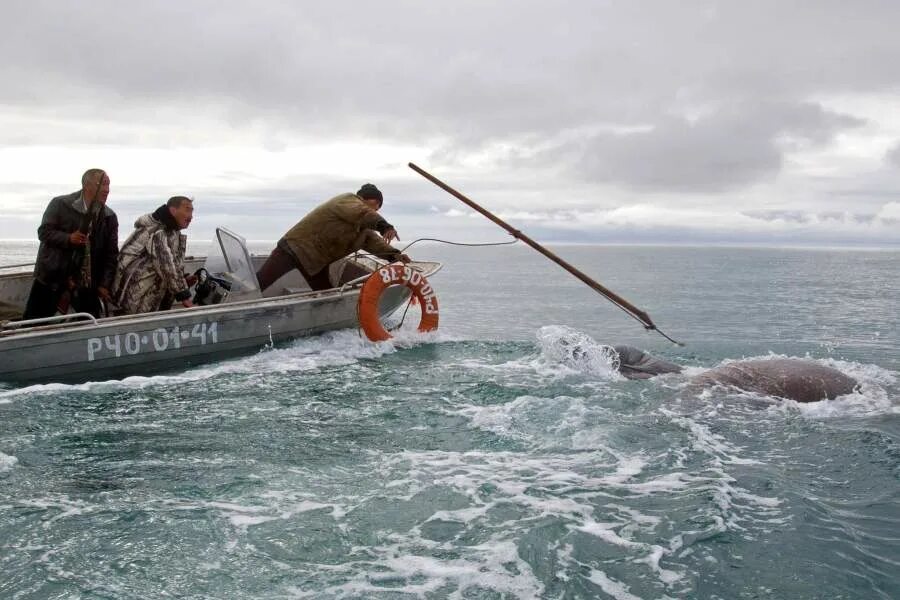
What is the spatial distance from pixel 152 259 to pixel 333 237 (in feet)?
9.23

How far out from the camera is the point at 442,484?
18.5ft

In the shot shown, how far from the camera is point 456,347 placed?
38.0 feet

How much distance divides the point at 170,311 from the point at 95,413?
6.91 feet

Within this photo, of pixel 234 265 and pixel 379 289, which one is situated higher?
pixel 234 265

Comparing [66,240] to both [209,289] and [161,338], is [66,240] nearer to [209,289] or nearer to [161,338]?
[161,338]

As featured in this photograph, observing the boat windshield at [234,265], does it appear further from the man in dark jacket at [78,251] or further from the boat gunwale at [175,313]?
the man in dark jacket at [78,251]

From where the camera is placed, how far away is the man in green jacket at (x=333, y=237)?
11.3 metres

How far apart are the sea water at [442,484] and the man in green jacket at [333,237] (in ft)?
5.78

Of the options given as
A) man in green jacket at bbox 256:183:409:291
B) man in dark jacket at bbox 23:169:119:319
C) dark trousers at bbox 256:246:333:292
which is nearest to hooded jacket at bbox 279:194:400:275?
man in green jacket at bbox 256:183:409:291

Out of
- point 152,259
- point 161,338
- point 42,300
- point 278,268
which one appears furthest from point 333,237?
point 42,300

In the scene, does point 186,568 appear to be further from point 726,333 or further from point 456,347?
point 726,333

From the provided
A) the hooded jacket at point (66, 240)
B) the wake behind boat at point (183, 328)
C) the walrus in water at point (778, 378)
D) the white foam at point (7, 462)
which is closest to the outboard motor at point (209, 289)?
the wake behind boat at point (183, 328)

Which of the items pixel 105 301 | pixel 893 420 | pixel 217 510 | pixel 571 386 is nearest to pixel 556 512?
pixel 217 510

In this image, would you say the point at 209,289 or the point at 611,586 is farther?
the point at 209,289
